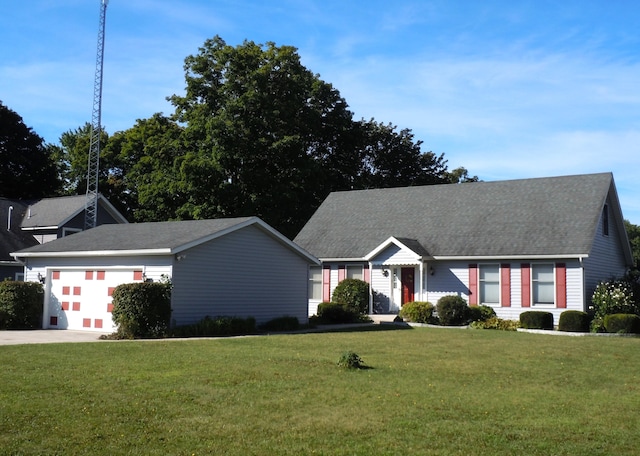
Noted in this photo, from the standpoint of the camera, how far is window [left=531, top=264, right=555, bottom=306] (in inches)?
1072

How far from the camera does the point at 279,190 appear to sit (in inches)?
1747

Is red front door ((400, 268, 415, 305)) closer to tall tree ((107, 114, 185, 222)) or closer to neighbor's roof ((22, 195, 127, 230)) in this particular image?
tall tree ((107, 114, 185, 222))

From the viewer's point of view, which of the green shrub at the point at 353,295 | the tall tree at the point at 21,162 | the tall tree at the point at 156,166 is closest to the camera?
the green shrub at the point at 353,295

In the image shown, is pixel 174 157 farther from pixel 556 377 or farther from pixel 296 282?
pixel 556 377

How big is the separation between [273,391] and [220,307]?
43.0 ft

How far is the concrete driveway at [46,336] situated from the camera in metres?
19.1

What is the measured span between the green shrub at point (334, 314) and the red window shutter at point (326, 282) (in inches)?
153

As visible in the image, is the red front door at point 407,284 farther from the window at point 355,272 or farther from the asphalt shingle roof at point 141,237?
the asphalt shingle roof at point 141,237

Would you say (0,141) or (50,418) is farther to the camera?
(0,141)

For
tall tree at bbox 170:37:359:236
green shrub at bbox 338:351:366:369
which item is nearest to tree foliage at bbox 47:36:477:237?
tall tree at bbox 170:37:359:236

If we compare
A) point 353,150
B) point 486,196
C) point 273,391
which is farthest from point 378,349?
point 353,150

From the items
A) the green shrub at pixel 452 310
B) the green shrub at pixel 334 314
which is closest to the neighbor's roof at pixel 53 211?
the green shrub at pixel 334 314

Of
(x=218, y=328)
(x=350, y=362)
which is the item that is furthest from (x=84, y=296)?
(x=350, y=362)

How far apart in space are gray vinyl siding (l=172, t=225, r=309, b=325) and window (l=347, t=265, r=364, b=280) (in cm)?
501
